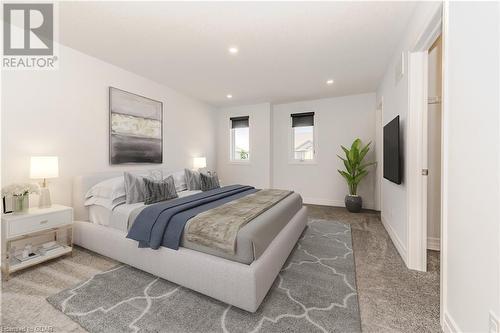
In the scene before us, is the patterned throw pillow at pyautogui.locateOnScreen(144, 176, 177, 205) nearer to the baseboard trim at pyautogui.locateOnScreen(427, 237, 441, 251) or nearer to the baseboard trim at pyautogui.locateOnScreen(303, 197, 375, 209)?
the baseboard trim at pyautogui.locateOnScreen(427, 237, 441, 251)

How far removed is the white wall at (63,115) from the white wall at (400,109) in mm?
3822

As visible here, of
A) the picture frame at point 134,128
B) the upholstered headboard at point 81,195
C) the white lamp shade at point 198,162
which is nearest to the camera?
the upholstered headboard at point 81,195

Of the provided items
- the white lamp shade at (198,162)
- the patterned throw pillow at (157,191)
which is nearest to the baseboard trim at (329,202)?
the white lamp shade at (198,162)

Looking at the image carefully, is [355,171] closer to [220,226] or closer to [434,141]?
[434,141]

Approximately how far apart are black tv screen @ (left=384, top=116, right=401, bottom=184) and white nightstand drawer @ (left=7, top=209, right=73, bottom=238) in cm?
376

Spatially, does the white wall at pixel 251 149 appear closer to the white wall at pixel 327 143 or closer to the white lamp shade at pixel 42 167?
the white wall at pixel 327 143

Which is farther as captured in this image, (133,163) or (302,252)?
(133,163)

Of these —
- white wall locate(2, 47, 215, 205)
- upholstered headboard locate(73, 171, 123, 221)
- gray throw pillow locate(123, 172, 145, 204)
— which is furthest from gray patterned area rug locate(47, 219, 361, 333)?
white wall locate(2, 47, 215, 205)

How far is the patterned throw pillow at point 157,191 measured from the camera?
2619mm

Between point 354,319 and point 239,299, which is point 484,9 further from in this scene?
point 239,299

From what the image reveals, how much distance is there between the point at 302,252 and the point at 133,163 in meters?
2.98

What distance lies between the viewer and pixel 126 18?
214 cm

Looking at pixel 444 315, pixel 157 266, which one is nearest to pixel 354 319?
pixel 444 315

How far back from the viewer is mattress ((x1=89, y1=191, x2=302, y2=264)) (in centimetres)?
161
